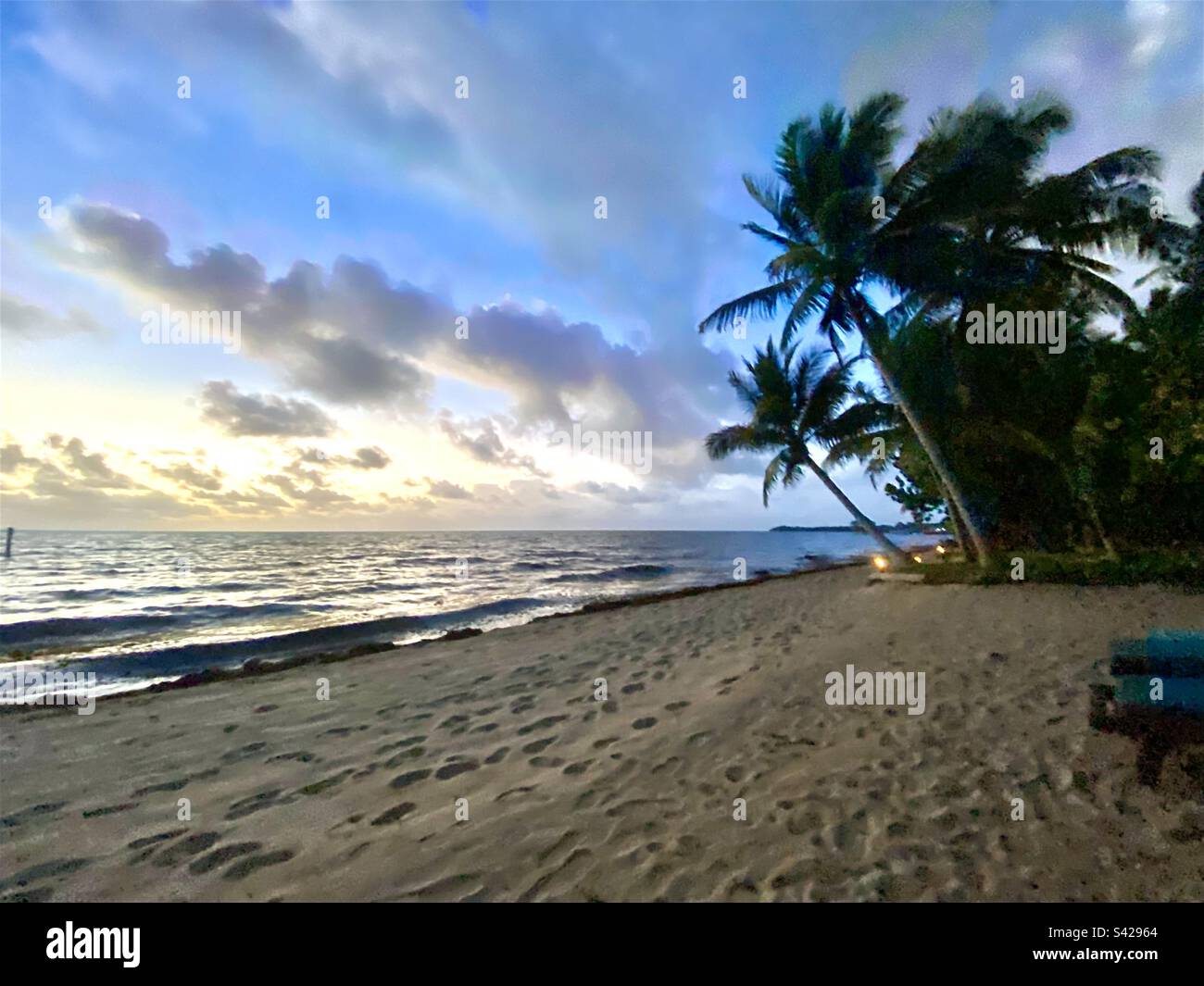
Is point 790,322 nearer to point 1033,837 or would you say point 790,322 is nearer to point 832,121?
point 832,121

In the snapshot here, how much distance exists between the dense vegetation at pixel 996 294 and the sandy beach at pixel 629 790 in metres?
7.96

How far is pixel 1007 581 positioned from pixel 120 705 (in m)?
16.9

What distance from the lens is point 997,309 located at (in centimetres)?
1479

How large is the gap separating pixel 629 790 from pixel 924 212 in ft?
50.8

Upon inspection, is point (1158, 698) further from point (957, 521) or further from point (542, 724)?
point (957, 521)

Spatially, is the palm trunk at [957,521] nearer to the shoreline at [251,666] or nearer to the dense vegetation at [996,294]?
the dense vegetation at [996,294]

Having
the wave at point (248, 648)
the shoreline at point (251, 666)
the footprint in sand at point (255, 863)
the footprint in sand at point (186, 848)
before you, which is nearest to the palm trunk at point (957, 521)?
the shoreline at point (251, 666)

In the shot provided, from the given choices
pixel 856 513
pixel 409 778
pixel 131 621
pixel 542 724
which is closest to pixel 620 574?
pixel 856 513

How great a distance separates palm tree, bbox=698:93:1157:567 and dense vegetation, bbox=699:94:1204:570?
47mm

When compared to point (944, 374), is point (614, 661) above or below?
below

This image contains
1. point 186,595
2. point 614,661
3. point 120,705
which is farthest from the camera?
point 186,595

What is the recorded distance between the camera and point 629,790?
390 cm

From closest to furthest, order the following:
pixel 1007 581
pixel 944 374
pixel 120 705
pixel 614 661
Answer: pixel 120 705 → pixel 614 661 → pixel 1007 581 → pixel 944 374
